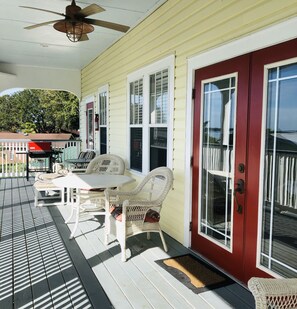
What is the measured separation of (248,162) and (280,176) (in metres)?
0.33

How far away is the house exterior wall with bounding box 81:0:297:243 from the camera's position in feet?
8.67

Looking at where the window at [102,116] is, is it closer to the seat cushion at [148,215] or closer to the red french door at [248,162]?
the seat cushion at [148,215]

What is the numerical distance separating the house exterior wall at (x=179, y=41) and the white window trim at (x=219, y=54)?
1.9 inches

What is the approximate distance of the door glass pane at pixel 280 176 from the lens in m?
2.35

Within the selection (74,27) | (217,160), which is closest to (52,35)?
(74,27)

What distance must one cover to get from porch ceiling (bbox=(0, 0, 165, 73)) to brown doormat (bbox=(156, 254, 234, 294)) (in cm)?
327

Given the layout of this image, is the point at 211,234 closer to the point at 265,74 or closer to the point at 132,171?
the point at 265,74

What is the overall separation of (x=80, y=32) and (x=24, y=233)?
8.87ft

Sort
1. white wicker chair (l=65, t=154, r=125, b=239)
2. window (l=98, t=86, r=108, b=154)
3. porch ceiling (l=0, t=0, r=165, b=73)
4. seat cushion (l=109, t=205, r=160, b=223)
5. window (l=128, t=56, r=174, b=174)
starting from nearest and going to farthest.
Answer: seat cushion (l=109, t=205, r=160, b=223) < window (l=128, t=56, r=174, b=174) < porch ceiling (l=0, t=0, r=165, b=73) < white wicker chair (l=65, t=154, r=125, b=239) < window (l=98, t=86, r=108, b=154)

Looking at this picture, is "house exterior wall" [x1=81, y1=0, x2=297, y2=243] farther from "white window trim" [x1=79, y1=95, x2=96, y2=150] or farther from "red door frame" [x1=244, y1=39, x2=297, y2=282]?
"white window trim" [x1=79, y1=95, x2=96, y2=150]

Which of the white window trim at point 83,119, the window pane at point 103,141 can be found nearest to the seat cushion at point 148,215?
the window pane at point 103,141

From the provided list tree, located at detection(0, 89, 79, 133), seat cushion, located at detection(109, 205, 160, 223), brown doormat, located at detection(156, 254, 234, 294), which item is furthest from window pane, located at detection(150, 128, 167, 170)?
tree, located at detection(0, 89, 79, 133)

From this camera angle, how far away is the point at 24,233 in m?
4.15

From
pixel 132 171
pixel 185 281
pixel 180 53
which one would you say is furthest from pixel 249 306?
pixel 132 171
